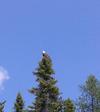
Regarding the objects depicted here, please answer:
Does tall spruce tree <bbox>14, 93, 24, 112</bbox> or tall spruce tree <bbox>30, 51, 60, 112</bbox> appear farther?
tall spruce tree <bbox>14, 93, 24, 112</bbox>

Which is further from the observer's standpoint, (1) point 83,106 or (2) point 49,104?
(1) point 83,106

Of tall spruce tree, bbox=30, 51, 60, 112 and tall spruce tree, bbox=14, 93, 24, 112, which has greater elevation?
tall spruce tree, bbox=14, 93, 24, 112

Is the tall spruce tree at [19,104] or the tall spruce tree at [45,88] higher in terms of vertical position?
the tall spruce tree at [19,104]

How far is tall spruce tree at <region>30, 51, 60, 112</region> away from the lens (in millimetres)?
85375

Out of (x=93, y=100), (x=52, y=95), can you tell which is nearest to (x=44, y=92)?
(x=52, y=95)

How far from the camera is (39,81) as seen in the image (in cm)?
8531

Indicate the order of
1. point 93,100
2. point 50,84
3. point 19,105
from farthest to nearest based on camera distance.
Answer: point 93,100 < point 19,105 < point 50,84

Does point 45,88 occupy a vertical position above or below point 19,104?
below

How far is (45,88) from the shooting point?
85.4 metres

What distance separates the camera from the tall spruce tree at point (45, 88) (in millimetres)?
85375

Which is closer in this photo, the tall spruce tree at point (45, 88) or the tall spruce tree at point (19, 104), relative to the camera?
the tall spruce tree at point (45, 88)

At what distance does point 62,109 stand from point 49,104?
59.6ft

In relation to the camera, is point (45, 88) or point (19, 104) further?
point (19, 104)

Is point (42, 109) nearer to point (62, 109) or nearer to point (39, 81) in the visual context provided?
point (39, 81)
